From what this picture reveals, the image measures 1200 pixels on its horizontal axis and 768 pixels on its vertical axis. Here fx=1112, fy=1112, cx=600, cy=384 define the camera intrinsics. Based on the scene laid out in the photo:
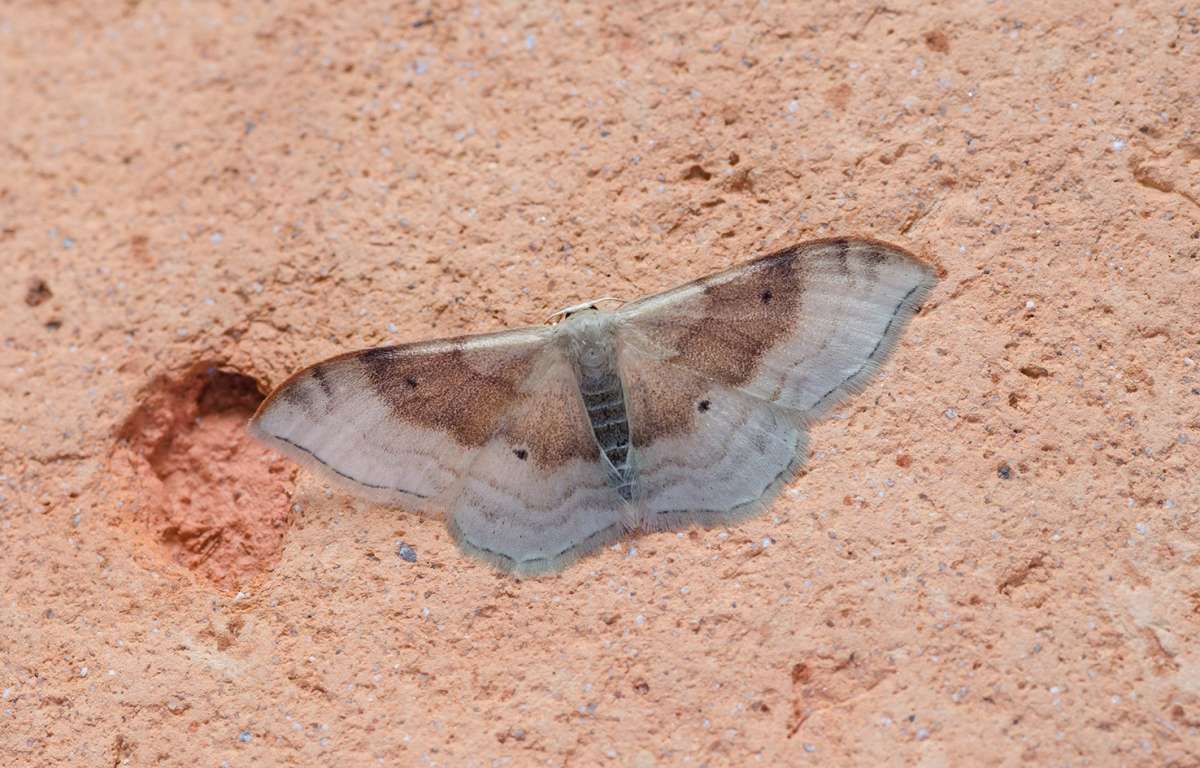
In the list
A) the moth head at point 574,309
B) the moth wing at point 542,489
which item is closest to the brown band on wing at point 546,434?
the moth wing at point 542,489

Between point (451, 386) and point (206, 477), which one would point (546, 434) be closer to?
point (451, 386)

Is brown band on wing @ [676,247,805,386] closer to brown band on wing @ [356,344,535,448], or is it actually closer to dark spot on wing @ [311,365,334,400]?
brown band on wing @ [356,344,535,448]

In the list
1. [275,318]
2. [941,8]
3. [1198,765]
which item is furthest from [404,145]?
[1198,765]

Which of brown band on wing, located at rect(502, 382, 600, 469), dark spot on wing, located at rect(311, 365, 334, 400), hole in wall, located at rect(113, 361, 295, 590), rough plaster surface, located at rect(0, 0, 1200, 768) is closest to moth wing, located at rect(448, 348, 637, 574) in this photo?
brown band on wing, located at rect(502, 382, 600, 469)

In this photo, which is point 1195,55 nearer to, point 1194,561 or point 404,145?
point 1194,561

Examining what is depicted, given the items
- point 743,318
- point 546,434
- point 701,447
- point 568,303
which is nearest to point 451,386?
point 546,434
